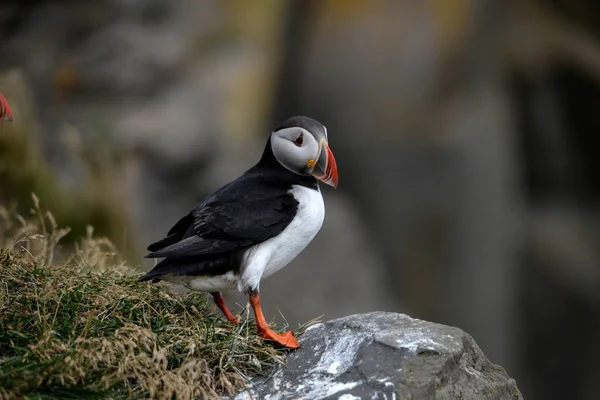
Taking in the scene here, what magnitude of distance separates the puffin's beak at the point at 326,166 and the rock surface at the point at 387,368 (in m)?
0.67

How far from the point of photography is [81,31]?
901 centimetres

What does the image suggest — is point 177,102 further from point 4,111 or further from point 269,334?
point 269,334

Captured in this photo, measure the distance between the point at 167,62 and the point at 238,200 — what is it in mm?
5511

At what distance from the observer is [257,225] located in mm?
3559

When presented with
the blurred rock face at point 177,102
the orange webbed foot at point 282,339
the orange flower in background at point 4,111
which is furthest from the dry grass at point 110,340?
the blurred rock face at point 177,102

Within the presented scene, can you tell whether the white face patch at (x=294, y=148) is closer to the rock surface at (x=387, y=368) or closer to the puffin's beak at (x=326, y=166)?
the puffin's beak at (x=326, y=166)

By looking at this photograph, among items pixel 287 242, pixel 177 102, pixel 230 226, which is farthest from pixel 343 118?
pixel 230 226

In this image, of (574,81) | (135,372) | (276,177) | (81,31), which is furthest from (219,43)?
(135,372)

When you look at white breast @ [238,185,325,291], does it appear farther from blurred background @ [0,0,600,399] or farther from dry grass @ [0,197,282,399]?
blurred background @ [0,0,600,399]

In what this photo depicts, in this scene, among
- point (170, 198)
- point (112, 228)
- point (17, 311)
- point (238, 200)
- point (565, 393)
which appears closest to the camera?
point (17, 311)

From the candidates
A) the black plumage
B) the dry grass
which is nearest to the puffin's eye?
the black plumage

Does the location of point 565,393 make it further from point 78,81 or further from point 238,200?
point 238,200

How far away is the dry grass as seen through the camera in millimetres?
2902

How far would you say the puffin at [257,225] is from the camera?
11.5ft
